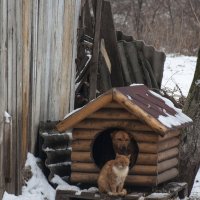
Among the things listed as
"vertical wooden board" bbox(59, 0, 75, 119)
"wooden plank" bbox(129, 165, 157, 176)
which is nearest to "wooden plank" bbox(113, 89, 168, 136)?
"wooden plank" bbox(129, 165, 157, 176)

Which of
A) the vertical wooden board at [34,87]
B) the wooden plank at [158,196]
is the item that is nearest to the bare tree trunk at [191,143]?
the wooden plank at [158,196]

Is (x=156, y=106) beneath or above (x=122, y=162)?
above

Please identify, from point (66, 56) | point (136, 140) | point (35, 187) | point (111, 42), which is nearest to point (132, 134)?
point (136, 140)

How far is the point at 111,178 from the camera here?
570cm

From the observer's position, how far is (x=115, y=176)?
5.68 meters

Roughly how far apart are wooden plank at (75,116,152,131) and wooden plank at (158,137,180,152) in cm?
30

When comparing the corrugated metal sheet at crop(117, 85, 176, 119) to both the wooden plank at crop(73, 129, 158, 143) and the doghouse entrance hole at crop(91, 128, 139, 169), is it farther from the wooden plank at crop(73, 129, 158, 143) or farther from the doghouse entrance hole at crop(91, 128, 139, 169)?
the doghouse entrance hole at crop(91, 128, 139, 169)

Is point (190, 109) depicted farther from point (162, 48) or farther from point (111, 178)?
point (162, 48)

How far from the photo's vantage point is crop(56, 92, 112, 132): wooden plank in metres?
5.75

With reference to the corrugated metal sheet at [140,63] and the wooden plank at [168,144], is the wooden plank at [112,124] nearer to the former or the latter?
the wooden plank at [168,144]

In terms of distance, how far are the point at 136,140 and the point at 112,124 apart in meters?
0.29

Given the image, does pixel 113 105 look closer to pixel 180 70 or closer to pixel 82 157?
pixel 82 157

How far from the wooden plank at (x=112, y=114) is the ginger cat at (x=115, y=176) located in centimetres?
40

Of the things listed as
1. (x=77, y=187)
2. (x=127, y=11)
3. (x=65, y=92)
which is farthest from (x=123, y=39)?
(x=127, y=11)
